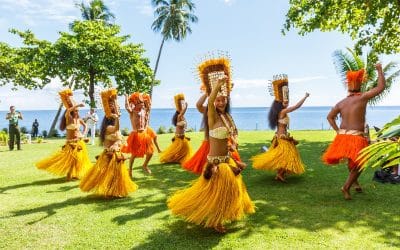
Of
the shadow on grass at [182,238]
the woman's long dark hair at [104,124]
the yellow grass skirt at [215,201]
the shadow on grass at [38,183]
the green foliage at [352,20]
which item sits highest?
the green foliage at [352,20]

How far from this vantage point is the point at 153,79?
1147 inches

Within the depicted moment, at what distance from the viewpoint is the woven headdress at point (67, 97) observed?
7977 millimetres

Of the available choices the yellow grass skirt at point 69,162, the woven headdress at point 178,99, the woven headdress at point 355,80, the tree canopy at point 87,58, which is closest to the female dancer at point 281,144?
the woven headdress at point 355,80

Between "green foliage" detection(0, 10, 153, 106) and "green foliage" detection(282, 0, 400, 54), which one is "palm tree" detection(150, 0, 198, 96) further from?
"green foliage" detection(282, 0, 400, 54)

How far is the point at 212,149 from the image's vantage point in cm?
465

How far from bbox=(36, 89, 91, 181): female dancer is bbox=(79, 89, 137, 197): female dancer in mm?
1568

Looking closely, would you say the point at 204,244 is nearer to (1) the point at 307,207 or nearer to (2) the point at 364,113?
(1) the point at 307,207

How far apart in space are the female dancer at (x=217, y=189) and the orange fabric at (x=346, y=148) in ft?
6.67

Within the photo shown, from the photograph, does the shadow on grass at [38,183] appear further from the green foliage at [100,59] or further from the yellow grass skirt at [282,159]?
the green foliage at [100,59]

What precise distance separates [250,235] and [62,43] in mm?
23790

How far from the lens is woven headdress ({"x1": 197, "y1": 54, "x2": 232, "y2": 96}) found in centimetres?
461

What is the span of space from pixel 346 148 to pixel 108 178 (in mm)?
3944

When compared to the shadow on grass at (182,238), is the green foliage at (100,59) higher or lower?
higher

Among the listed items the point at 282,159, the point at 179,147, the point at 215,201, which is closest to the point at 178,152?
the point at 179,147
